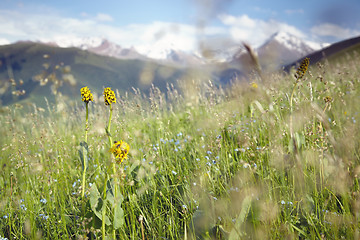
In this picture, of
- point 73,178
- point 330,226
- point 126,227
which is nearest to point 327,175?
point 330,226

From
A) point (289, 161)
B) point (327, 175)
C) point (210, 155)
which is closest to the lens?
point (327, 175)

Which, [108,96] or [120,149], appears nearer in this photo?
[120,149]

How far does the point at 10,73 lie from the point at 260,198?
312 centimetres

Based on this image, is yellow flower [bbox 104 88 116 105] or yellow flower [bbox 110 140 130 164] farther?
yellow flower [bbox 104 88 116 105]

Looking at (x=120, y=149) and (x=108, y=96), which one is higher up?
(x=108, y=96)

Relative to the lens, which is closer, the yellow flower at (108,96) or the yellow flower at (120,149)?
the yellow flower at (120,149)

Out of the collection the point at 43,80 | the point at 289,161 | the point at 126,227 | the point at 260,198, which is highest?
the point at 43,80

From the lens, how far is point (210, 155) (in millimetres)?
2561

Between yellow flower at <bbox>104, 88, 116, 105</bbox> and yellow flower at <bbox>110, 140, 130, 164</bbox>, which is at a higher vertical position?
yellow flower at <bbox>104, 88, 116, 105</bbox>

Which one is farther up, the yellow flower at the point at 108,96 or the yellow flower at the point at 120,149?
the yellow flower at the point at 108,96

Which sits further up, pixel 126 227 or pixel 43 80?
pixel 43 80

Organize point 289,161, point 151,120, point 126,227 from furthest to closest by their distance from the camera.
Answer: point 151,120 < point 289,161 < point 126,227

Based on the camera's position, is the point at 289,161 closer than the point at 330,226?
No

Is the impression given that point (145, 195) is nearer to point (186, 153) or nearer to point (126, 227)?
point (126, 227)
